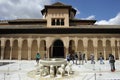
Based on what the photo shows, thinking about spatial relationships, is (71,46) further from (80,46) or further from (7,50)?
(7,50)

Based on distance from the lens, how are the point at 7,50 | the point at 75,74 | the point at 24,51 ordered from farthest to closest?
the point at 7,50 < the point at 24,51 < the point at 75,74

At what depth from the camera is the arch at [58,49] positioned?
31766 millimetres

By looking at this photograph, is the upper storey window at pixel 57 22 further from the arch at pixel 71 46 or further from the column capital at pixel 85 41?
the column capital at pixel 85 41

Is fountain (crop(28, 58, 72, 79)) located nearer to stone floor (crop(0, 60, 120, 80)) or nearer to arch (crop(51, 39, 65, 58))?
stone floor (crop(0, 60, 120, 80))

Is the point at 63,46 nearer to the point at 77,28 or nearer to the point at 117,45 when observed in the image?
the point at 77,28

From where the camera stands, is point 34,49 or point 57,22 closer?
point 34,49

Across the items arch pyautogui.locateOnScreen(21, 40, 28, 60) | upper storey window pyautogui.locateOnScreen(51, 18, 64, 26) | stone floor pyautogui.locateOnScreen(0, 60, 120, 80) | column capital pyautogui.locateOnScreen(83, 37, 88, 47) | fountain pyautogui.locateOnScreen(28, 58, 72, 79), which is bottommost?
stone floor pyautogui.locateOnScreen(0, 60, 120, 80)

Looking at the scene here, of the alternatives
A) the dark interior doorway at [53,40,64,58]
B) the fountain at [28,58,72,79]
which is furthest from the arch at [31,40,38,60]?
the fountain at [28,58,72,79]

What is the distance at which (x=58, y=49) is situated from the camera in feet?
105

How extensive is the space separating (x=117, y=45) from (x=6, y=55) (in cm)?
1922

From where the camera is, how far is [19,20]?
3503 centimetres

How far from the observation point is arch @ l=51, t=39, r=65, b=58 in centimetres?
3177

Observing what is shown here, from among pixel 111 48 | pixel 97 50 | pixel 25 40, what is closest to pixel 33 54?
pixel 25 40

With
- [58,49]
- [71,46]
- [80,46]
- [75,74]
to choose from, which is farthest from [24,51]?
[75,74]
